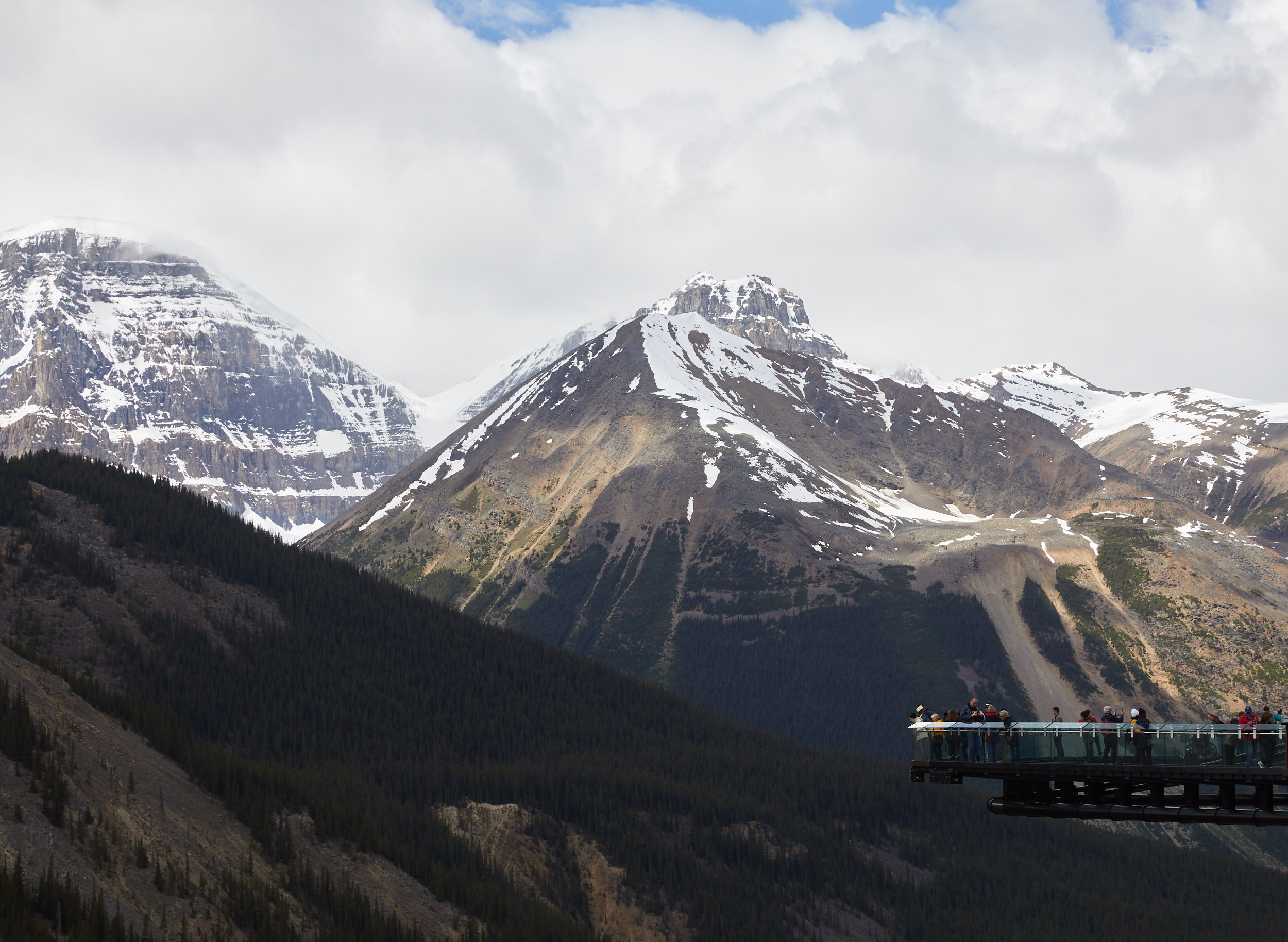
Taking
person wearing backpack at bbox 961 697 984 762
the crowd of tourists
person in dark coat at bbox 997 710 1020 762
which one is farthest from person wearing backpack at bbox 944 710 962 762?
person in dark coat at bbox 997 710 1020 762

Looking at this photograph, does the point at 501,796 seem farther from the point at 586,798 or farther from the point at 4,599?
the point at 4,599

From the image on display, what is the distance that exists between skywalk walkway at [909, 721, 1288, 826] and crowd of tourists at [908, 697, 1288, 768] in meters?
0.04

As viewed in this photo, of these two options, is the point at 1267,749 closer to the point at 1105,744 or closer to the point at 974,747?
the point at 1105,744

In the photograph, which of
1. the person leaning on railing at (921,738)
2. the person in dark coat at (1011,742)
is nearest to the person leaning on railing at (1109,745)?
the person in dark coat at (1011,742)

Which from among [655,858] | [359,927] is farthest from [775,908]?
[359,927]

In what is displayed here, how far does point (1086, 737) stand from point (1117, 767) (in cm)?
177

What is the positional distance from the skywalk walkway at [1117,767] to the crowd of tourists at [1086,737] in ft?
0.13

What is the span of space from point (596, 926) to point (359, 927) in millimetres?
63870

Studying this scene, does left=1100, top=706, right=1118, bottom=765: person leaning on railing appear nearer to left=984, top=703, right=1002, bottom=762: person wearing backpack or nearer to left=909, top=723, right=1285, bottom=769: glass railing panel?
left=909, top=723, right=1285, bottom=769: glass railing panel

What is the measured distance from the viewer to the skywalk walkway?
53156 mm

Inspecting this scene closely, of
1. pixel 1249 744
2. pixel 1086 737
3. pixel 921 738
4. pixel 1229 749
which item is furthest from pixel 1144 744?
pixel 921 738

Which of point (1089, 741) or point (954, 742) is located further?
point (954, 742)

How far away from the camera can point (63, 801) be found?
97.2 meters

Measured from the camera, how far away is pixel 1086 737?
187ft
